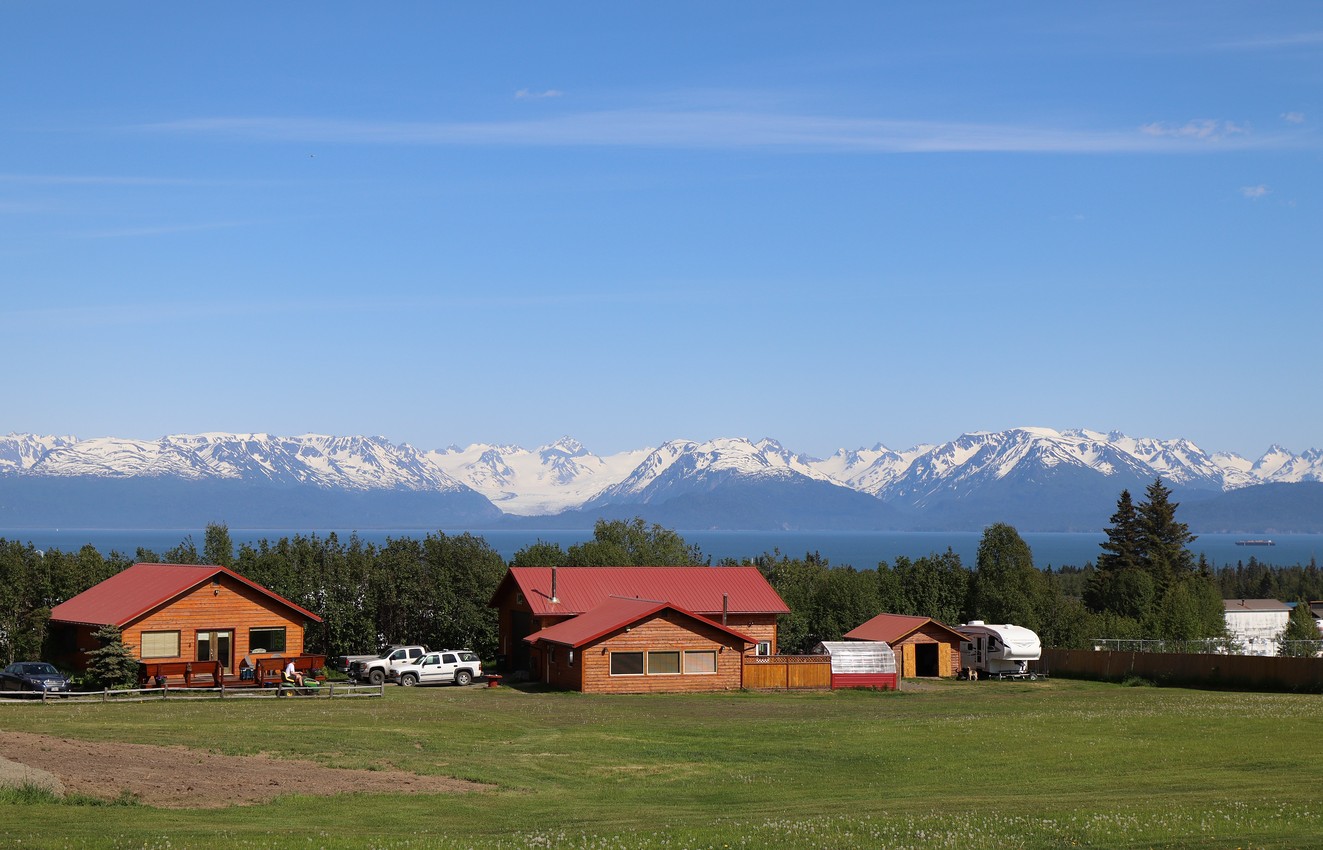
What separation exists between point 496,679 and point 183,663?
13770 mm

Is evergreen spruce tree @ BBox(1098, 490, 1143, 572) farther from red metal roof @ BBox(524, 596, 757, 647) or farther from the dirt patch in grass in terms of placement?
the dirt patch in grass

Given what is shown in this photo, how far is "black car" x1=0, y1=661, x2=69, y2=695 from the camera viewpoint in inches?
1957

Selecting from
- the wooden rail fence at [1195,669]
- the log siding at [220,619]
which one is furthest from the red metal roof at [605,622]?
the wooden rail fence at [1195,669]

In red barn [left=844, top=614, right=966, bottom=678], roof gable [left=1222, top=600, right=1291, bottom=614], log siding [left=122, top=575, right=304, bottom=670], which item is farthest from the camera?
roof gable [left=1222, top=600, right=1291, bottom=614]

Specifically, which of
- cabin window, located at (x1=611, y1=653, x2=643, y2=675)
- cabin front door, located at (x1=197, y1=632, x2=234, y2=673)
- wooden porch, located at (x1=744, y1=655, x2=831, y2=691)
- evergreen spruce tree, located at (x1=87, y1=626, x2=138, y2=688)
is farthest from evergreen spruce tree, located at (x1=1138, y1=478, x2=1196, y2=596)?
evergreen spruce tree, located at (x1=87, y1=626, x2=138, y2=688)

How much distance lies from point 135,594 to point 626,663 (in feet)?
75.8

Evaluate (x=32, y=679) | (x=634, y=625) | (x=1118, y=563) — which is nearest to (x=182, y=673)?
(x=32, y=679)

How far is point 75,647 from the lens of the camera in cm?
6075

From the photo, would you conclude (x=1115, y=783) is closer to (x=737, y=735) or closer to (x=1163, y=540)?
(x=737, y=735)

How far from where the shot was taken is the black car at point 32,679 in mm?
49719

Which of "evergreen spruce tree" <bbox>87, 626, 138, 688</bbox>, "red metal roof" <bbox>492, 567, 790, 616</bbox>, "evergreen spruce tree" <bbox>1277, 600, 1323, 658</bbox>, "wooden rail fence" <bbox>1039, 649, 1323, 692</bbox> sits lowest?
"evergreen spruce tree" <bbox>1277, 600, 1323, 658</bbox>

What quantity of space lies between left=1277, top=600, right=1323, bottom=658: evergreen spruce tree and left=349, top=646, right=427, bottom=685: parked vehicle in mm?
57055

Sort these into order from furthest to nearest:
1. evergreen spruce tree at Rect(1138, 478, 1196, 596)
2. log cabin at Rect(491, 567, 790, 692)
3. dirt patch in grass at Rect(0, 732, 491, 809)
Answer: evergreen spruce tree at Rect(1138, 478, 1196, 596), log cabin at Rect(491, 567, 790, 692), dirt patch in grass at Rect(0, 732, 491, 809)

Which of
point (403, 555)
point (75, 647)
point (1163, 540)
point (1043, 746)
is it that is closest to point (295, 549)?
point (403, 555)
